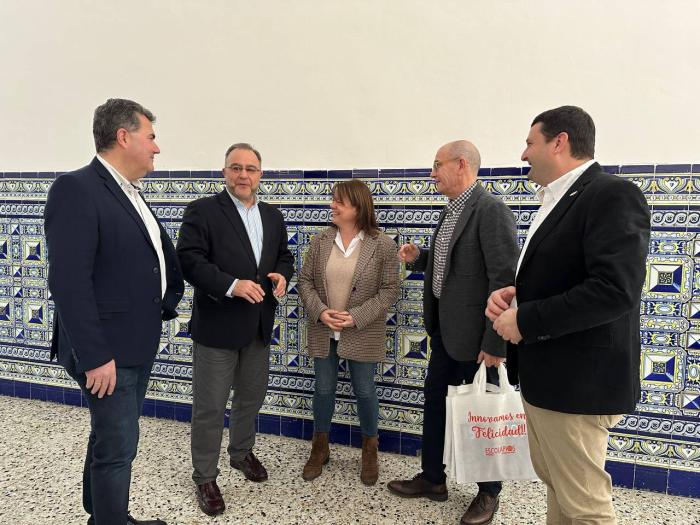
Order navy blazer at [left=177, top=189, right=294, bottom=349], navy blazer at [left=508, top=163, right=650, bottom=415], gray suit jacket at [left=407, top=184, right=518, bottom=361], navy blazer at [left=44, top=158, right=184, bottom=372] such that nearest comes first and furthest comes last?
navy blazer at [left=508, top=163, right=650, bottom=415], navy blazer at [left=44, top=158, right=184, bottom=372], gray suit jacket at [left=407, top=184, right=518, bottom=361], navy blazer at [left=177, top=189, right=294, bottom=349]

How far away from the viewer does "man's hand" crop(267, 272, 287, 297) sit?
7.20 feet

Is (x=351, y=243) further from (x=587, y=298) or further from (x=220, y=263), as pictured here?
(x=587, y=298)

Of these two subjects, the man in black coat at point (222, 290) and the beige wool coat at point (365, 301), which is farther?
the beige wool coat at point (365, 301)

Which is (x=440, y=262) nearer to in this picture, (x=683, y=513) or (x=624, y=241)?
(x=624, y=241)

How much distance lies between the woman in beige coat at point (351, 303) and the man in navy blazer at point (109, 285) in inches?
33.8

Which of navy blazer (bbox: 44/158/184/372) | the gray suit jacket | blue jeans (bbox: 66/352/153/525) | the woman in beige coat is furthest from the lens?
the woman in beige coat

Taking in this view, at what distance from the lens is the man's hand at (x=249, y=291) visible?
2055 mm

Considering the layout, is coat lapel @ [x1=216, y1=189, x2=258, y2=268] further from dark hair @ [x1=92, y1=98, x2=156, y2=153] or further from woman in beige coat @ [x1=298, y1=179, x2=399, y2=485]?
dark hair @ [x1=92, y1=98, x2=156, y2=153]

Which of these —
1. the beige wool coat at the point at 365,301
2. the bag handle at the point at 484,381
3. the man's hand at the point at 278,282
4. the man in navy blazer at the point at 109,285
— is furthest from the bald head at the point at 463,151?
the man in navy blazer at the point at 109,285

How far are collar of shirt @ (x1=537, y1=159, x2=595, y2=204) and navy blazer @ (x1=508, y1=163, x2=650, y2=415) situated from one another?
20 mm

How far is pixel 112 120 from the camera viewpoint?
1631 mm

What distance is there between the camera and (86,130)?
3.15 metres

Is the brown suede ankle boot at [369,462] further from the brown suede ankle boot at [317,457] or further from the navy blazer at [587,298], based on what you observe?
the navy blazer at [587,298]

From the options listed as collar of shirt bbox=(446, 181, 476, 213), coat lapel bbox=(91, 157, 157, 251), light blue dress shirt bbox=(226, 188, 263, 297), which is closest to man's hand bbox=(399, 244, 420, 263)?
collar of shirt bbox=(446, 181, 476, 213)
